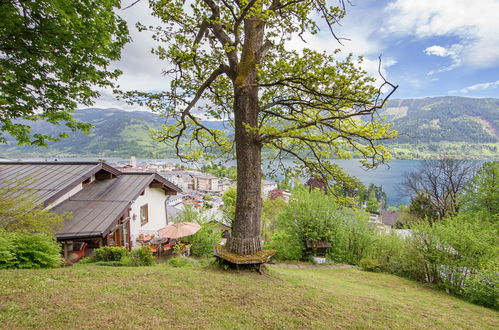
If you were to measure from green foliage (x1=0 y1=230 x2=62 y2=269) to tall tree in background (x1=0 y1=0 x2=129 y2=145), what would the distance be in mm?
2349

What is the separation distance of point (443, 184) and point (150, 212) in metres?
30.7

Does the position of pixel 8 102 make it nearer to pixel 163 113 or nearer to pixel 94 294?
pixel 163 113

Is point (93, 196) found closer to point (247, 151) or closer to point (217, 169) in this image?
point (217, 169)

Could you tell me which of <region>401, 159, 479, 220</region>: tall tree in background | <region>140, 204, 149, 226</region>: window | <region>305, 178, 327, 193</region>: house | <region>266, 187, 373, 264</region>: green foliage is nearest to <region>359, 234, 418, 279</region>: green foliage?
<region>266, 187, 373, 264</region>: green foliage

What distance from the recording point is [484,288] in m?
7.23

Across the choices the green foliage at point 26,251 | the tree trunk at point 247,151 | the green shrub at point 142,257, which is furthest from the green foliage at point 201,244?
the tree trunk at point 247,151

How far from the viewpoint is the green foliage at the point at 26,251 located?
4.41m

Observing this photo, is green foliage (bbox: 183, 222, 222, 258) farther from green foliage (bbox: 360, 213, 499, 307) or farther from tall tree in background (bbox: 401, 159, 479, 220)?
tall tree in background (bbox: 401, 159, 479, 220)

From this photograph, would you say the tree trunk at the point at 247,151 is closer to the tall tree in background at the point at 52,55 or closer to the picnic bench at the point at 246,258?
the picnic bench at the point at 246,258

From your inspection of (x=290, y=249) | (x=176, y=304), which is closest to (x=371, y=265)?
(x=290, y=249)

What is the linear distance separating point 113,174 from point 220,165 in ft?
29.2

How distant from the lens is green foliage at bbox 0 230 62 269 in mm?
4407

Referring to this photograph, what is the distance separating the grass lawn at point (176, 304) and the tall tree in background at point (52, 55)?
352cm

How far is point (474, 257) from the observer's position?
8250 millimetres
